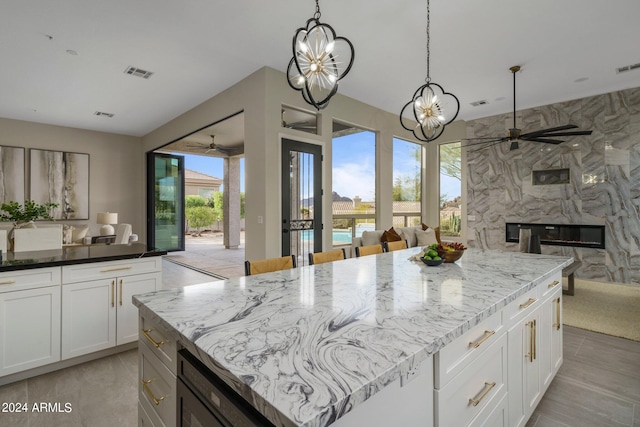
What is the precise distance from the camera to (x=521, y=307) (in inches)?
63.5

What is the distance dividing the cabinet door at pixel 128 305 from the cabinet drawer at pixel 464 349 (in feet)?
8.54

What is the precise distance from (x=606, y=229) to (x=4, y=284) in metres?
7.82

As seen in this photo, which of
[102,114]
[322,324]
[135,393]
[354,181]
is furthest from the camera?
[102,114]

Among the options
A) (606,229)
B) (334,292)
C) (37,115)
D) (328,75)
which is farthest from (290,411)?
(37,115)

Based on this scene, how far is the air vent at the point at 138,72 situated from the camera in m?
4.28

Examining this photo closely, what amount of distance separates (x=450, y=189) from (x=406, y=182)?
1202mm

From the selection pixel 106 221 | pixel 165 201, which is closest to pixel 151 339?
pixel 106 221

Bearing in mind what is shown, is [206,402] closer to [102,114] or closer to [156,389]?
[156,389]

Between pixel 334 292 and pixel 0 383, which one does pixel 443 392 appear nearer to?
pixel 334 292

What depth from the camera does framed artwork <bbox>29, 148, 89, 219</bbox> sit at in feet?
22.1

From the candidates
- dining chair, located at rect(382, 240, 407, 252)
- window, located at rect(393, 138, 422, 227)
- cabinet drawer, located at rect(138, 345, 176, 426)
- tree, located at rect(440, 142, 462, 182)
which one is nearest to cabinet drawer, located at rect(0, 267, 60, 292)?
cabinet drawer, located at rect(138, 345, 176, 426)

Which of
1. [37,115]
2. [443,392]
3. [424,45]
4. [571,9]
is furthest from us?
[37,115]

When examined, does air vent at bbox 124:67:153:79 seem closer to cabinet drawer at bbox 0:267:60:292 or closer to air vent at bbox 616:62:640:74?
cabinet drawer at bbox 0:267:60:292

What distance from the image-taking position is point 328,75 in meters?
2.03
